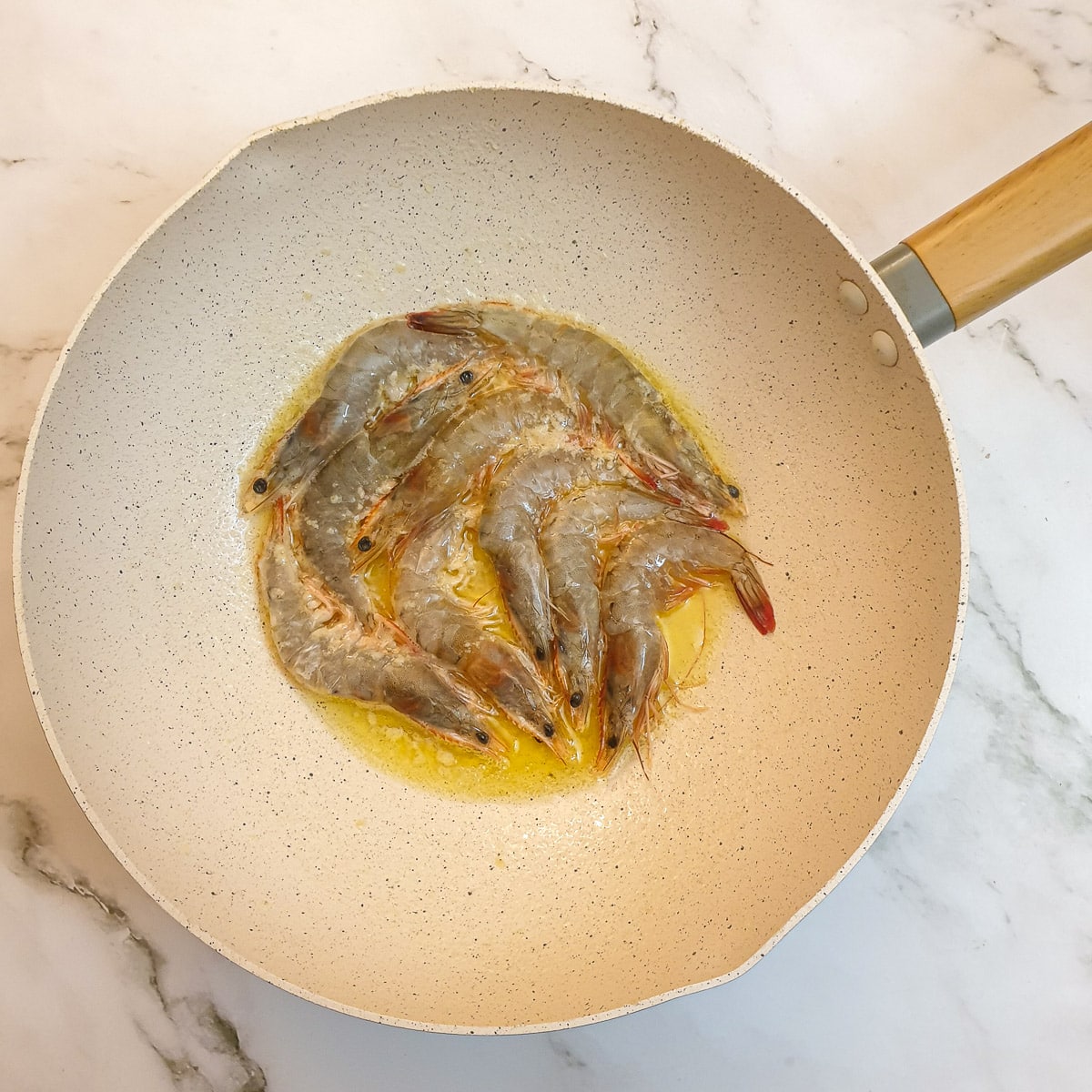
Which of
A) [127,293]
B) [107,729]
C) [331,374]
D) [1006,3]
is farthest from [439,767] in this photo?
[1006,3]

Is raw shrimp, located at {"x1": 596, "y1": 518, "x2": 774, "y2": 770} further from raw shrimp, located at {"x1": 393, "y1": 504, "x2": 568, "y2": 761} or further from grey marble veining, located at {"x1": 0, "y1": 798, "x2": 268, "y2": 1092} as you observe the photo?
grey marble veining, located at {"x1": 0, "y1": 798, "x2": 268, "y2": 1092}

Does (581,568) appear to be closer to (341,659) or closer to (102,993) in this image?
(341,659)

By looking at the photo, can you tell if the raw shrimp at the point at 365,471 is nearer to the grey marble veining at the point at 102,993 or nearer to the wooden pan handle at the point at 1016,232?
the grey marble veining at the point at 102,993

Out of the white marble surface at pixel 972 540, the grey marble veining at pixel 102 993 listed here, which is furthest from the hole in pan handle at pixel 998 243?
the grey marble veining at pixel 102 993

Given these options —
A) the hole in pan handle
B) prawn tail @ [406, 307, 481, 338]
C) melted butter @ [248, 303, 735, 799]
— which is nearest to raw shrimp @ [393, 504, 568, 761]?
melted butter @ [248, 303, 735, 799]

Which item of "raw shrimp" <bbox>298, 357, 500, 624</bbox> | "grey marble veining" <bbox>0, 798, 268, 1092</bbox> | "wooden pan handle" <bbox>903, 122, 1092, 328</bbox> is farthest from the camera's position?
"raw shrimp" <bbox>298, 357, 500, 624</bbox>

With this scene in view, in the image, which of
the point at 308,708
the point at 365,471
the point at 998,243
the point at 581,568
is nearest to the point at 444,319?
the point at 365,471
